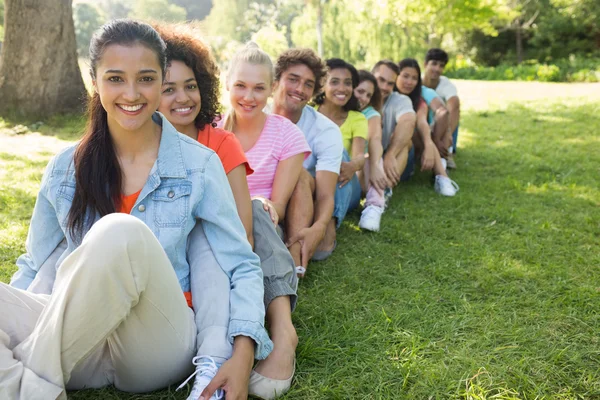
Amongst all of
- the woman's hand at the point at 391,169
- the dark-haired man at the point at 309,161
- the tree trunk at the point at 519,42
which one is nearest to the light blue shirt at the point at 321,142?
the dark-haired man at the point at 309,161

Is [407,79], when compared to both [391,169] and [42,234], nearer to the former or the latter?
[391,169]

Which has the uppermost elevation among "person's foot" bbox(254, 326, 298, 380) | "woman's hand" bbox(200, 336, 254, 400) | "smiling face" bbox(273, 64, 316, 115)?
"smiling face" bbox(273, 64, 316, 115)

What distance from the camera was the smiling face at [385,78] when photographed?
494 cm

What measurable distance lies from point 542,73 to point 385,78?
16.4 meters

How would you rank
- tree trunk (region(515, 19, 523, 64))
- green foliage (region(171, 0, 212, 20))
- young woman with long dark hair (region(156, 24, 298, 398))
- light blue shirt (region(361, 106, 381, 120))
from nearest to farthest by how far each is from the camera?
1. young woman with long dark hair (region(156, 24, 298, 398))
2. light blue shirt (region(361, 106, 381, 120))
3. tree trunk (region(515, 19, 523, 64))
4. green foliage (region(171, 0, 212, 20))

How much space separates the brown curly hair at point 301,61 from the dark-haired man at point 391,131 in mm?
1014

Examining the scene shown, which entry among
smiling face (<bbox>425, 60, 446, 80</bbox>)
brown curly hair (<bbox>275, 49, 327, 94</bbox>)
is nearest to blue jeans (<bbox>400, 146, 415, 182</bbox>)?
smiling face (<bbox>425, 60, 446, 80</bbox>)

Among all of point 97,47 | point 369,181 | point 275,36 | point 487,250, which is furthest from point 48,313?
point 275,36

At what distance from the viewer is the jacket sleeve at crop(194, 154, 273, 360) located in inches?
74.4

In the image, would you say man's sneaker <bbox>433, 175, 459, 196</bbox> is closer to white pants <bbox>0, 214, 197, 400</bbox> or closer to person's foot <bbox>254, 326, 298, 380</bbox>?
person's foot <bbox>254, 326, 298, 380</bbox>

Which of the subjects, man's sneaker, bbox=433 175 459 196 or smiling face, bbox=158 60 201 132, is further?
man's sneaker, bbox=433 175 459 196

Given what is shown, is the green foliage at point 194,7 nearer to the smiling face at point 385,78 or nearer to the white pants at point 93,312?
the smiling face at point 385,78

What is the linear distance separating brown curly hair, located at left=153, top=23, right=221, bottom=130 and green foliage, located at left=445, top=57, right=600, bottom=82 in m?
18.2

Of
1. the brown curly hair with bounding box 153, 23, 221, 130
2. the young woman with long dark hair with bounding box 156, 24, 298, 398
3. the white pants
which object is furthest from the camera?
the brown curly hair with bounding box 153, 23, 221, 130
